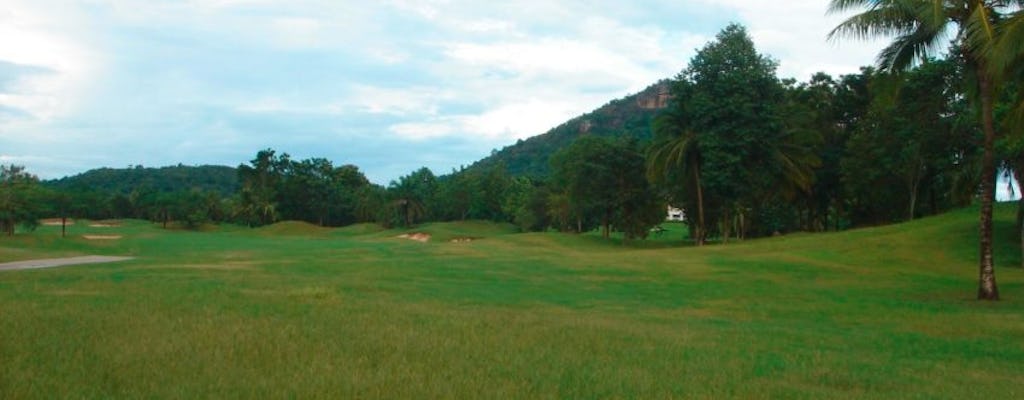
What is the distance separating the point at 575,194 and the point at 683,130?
12.8m

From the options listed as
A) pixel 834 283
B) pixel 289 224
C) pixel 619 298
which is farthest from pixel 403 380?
pixel 289 224

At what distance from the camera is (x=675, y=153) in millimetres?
53562

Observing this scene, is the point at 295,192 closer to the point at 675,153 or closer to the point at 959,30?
the point at 675,153

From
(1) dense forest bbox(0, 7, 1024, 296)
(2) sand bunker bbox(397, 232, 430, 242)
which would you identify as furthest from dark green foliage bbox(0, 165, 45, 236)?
(2) sand bunker bbox(397, 232, 430, 242)

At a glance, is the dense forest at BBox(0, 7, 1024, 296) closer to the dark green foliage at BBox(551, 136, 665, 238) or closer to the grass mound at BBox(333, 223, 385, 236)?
the dark green foliage at BBox(551, 136, 665, 238)

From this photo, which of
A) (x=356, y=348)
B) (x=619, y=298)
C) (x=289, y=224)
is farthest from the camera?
(x=289, y=224)

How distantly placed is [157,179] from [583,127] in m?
78.8

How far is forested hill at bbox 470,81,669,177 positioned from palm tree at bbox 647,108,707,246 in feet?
320

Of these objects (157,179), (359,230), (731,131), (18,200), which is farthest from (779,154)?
(157,179)

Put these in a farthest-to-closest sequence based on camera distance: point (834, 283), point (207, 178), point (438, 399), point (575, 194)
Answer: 1. point (207, 178)
2. point (575, 194)
3. point (834, 283)
4. point (438, 399)

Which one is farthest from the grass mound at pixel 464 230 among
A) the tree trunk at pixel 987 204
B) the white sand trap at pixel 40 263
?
the tree trunk at pixel 987 204

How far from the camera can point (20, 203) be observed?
55688 millimetres

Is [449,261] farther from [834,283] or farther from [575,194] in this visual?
[575,194]

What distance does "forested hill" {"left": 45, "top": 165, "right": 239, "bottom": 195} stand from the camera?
157 metres
